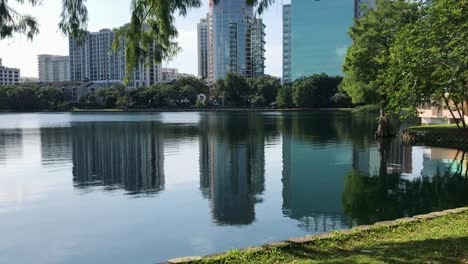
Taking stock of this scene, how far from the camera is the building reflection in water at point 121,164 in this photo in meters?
19.0

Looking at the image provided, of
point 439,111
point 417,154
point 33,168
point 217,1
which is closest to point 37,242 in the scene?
point 217,1

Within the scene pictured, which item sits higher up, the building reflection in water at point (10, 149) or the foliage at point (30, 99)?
the foliage at point (30, 99)

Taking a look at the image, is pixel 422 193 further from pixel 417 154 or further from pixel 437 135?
pixel 437 135

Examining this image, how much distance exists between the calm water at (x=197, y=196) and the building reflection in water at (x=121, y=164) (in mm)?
89

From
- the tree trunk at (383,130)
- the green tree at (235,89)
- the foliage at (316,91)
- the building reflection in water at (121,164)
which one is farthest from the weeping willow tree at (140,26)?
the green tree at (235,89)

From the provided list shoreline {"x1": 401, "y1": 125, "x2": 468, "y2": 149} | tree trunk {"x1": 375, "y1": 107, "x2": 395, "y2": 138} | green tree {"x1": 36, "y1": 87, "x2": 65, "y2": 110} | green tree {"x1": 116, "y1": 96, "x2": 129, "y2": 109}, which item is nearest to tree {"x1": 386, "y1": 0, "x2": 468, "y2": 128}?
shoreline {"x1": 401, "y1": 125, "x2": 468, "y2": 149}

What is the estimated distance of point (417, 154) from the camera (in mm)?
25859

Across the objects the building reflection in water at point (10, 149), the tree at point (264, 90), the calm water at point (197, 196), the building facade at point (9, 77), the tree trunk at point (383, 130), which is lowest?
the calm water at point (197, 196)

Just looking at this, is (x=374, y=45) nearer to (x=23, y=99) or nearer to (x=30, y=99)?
(x=23, y=99)

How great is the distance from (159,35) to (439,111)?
43670 mm

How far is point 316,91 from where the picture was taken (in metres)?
111

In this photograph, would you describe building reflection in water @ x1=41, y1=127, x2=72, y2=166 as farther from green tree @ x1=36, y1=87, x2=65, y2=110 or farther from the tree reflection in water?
green tree @ x1=36, y1=87, x2=65, y2=110

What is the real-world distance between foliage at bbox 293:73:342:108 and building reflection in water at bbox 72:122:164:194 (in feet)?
252

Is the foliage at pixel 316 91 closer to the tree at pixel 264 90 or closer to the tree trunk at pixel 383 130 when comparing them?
the tree at pixel 264 90
